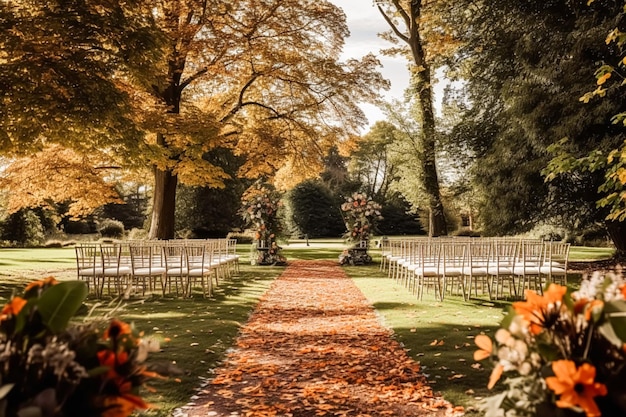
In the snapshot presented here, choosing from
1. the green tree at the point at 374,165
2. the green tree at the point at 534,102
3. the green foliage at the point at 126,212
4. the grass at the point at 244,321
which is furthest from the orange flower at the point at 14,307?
the green tree at the point at 374,165

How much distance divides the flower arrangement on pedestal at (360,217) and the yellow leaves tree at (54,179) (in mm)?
8110

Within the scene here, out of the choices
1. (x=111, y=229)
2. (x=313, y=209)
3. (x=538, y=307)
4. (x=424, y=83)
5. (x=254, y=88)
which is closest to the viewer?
(x=538, y=307)

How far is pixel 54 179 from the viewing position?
51.6 feet

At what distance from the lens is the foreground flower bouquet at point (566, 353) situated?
4.07ft

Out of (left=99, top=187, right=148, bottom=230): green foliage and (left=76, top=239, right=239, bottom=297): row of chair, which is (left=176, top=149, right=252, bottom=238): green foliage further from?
(left=76, top=239, right=239, bottom=297): row of chair

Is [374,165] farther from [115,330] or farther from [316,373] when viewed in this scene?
[115,330]

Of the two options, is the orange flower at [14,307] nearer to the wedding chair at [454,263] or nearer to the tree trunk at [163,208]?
the wedding chair at [454,263]

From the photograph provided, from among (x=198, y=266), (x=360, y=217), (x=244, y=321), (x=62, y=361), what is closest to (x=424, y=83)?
(x=360, y=217)

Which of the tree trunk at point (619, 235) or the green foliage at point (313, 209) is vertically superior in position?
the green foliage at point (313, 209)

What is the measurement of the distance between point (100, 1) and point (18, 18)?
59.7 inches

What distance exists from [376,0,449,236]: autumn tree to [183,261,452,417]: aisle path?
1189 cm

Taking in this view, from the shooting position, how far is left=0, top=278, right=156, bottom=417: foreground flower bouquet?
47.0 inches

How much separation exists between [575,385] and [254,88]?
1928cm

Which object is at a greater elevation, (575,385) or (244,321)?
(575,385)
